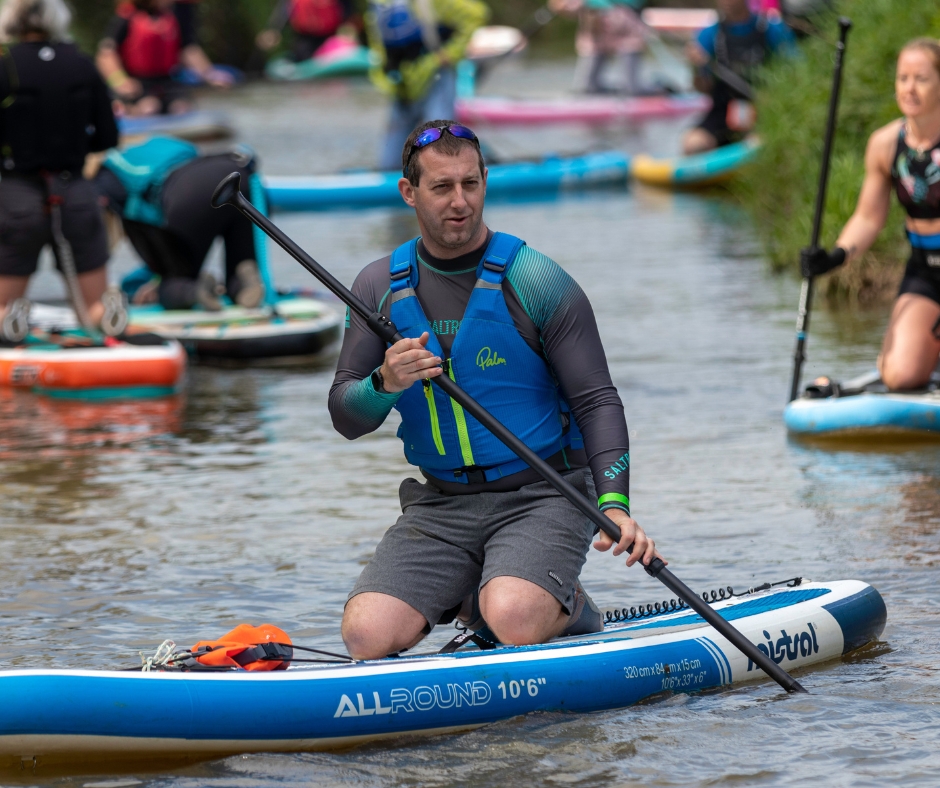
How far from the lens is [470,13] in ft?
47.7

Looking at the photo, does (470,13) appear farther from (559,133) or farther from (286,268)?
(559,133)

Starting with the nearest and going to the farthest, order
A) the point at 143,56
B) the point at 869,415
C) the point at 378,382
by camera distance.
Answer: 1. the point at 378,382
2. the point at 869,415
3. the point at 143,56

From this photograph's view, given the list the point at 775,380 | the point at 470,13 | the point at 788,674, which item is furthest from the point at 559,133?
the point at 788,674

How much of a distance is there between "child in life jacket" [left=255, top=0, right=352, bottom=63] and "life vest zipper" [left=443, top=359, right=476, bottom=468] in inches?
946

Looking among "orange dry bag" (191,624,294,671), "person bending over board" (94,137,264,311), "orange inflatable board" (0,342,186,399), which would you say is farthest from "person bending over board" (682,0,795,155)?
"orange dry bag" (191,624,294,671)

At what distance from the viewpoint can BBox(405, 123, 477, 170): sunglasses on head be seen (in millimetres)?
3963

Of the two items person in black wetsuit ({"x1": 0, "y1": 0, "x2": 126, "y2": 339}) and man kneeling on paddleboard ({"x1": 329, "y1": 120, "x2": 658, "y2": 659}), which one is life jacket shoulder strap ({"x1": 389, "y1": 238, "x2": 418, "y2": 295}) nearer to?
man kneeling on paddleboard ({"x1": 329, "y1": 120, "x2": 658, "y2": 659})

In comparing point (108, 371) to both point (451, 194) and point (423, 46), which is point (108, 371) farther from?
point (423, 46)

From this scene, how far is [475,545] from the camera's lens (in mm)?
4148

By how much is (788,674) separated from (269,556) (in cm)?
201

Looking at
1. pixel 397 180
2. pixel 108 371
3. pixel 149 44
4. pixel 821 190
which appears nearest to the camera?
pixel 821 190

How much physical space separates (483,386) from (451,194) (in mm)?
485

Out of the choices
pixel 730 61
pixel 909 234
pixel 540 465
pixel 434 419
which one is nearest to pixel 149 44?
pixel 730 61

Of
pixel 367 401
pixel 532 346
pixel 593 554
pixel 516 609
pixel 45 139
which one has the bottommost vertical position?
pixel 593 554
